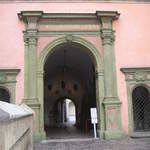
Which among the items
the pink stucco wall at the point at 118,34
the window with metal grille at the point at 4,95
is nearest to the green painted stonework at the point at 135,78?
the pink stucco wall at the point at 118,34

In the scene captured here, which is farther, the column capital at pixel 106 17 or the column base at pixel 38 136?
the column capital at pixel 106 17

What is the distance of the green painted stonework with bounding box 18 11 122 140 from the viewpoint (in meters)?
12.2

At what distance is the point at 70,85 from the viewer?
2428 cm

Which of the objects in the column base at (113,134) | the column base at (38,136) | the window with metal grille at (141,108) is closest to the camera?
the column base at (38,136)

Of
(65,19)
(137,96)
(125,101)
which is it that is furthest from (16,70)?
(137,96)

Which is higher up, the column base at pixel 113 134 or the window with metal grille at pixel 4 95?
the window with metal grille at pixel 4 95

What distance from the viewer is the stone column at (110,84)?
40.1 ft

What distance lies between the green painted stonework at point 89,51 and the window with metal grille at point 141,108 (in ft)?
5.56

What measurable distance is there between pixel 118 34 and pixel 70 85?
38.4 feet

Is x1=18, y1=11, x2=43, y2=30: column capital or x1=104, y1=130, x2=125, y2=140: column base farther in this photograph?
x1=18, y1=11, x2=43, y2=30: column capital

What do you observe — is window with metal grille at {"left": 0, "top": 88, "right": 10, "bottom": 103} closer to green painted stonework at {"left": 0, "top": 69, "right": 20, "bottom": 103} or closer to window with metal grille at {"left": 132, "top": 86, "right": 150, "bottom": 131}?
green painted stonework at {"left": 0, "top": 69, "right": 20, "bottom": 103}

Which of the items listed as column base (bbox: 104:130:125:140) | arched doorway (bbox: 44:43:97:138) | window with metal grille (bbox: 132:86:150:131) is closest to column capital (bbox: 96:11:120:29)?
window with metal grille (bbox: 132:86:150:131)

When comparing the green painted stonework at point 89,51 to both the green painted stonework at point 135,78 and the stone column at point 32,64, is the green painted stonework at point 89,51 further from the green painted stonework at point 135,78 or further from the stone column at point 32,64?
the green painted stonework at point 135,78

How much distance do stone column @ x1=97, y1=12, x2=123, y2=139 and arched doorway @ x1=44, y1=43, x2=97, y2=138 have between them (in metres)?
4.23
